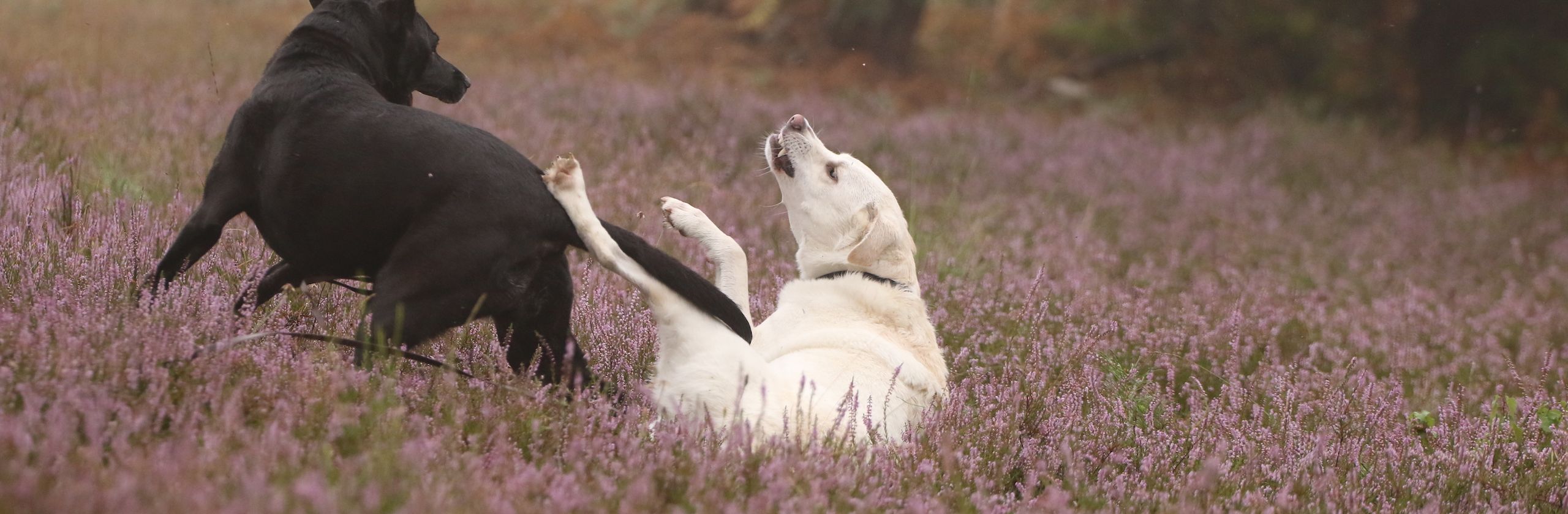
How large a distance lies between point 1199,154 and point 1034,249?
531 centimetres

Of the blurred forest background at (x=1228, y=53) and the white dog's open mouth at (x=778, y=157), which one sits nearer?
the white dog's open mouth at (x=778, y=157)

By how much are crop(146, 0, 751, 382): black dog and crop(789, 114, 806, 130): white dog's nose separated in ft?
4.78

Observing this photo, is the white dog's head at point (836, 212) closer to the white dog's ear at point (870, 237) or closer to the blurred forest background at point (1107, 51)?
the white dog's ear at point (870, 237)

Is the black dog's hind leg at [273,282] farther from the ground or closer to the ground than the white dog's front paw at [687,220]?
closer to the ground

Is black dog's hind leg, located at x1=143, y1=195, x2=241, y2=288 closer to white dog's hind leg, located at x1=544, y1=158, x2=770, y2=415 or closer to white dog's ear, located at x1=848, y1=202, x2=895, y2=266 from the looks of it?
white dog's hind leg, located at x1=544, y1=158, x2=770, y2=415

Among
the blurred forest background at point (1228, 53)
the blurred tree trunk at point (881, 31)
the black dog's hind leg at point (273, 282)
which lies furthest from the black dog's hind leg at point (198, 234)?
the blurred tree trunk at point (881, 31)

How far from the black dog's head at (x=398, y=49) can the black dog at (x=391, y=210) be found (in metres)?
0.06

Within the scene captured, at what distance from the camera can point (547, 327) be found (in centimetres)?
347

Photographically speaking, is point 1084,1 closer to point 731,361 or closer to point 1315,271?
point 1315,271

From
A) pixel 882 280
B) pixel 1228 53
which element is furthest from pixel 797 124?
pixel 1228 53

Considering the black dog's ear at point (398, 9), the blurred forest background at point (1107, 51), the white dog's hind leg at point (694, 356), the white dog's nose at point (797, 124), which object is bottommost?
the white dog's hind leg at point (694, 356)

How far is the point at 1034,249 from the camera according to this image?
7.31 metres

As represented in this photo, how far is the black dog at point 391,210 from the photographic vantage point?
9.92ft

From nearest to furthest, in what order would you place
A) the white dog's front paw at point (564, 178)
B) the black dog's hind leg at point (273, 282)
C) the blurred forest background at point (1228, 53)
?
the white dog's front paw at point (564, 178), the black dog's hind leg at point (273, 282), the blurred forest background at point (1228, 53)
